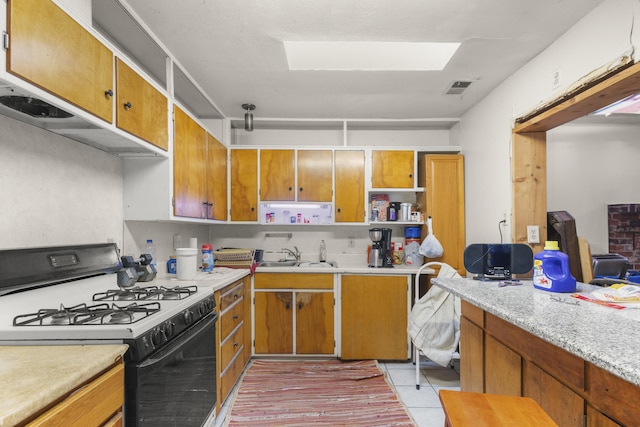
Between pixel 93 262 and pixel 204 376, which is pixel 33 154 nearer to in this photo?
pixel 93 262

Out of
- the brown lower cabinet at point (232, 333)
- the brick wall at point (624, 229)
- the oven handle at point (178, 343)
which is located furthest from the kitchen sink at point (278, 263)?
the brick wall at point (624, 229)

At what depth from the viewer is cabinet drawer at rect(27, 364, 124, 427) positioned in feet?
2.68

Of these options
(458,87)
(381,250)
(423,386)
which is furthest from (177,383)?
(458,87)

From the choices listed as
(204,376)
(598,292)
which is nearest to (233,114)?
(204,376)

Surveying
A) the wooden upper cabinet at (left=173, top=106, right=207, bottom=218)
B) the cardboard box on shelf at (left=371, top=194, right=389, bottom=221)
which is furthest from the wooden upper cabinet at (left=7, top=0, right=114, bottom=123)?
the cardboard box on shelf at (left=371, top=194, right=389, bottom=221)

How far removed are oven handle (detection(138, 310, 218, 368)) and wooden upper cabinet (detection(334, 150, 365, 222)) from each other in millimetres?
1963

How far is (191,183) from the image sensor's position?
2.58m

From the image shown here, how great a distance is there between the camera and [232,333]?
2486 mm

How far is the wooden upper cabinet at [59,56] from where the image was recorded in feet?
3.74

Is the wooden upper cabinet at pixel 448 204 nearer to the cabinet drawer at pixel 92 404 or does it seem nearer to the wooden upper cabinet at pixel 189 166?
the wooden upper cabinet at pixel 189 166

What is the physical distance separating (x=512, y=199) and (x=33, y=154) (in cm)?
302

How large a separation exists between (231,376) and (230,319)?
1.37 ft

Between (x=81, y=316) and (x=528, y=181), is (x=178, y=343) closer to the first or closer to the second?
(x=81, y=316)

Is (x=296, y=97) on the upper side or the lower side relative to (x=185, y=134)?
upper
